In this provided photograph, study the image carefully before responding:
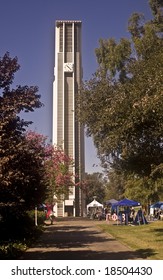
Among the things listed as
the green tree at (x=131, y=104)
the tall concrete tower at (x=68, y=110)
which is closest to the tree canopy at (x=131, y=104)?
the green tree at (x=131, y=104)

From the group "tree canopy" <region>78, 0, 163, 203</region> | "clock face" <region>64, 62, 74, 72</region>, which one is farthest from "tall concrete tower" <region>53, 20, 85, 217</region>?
"tree canopy" <region>78, 0, 163, 203</region>

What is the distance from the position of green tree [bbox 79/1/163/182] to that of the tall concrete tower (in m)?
47.9

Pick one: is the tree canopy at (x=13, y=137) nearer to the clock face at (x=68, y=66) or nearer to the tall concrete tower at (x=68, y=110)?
the tall concrete tower at (x=68, y=110)

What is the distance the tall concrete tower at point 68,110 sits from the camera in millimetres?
73312

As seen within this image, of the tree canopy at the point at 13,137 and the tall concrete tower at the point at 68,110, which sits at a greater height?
the tall concrete tower at the point at 68,110

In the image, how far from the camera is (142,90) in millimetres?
15891

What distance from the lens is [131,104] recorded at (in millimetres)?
15945

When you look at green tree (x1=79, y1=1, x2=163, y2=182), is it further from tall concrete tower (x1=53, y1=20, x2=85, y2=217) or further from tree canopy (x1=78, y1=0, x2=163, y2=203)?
tall concrete tower (x1=53, y1=20, x2=85, y2=217)

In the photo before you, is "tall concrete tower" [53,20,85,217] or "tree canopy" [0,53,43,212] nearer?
"tree canopy" [0,53,43,212]

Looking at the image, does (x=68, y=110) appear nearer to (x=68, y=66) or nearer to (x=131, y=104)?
(x=68, y=66)

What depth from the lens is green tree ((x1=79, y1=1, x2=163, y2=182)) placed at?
51.6 feet

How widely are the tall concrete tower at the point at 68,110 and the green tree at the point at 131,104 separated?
47912mm

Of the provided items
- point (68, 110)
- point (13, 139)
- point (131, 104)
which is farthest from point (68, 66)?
point (13, 139)
